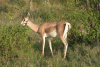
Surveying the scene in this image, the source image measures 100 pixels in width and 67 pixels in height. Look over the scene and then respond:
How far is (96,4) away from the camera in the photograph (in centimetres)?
606

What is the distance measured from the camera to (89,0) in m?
6.13

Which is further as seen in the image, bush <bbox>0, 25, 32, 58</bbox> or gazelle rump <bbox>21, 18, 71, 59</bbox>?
gazelle rump <bbox>21, 18, 71, 59</bbox>

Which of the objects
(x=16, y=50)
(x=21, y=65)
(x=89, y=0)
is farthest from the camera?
(x=89, y=0)

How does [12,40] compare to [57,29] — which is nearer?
[12,40]

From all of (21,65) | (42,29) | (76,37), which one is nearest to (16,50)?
(21,65)

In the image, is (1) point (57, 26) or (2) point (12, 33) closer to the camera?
(2) point (12, 33)

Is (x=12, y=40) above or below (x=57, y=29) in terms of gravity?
below

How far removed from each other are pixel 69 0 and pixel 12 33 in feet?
9.74

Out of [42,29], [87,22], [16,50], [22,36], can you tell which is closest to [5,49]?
[16,50]

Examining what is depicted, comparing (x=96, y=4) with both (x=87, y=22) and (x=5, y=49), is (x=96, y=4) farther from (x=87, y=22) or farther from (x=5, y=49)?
(x=5, y=49)

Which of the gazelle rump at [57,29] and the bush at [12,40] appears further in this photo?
the gazelle rump at [57,29]

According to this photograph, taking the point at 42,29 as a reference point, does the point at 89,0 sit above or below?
above

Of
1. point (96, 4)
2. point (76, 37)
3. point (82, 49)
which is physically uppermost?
point (96, 4)

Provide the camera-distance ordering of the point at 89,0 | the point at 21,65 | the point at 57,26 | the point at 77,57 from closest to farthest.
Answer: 1. the point at 21,65
2. the point at 77,57
3. the point at 57,26
4. the point at 89,0
